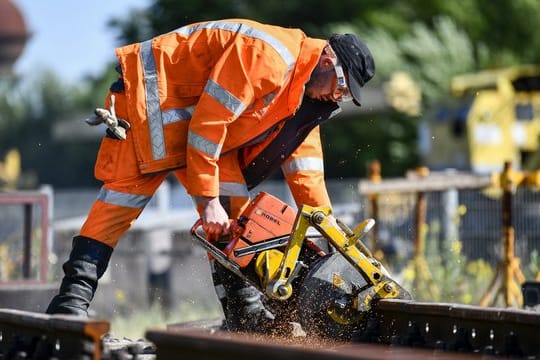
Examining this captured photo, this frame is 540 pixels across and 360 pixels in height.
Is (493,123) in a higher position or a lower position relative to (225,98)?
higher

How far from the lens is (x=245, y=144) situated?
6125mm

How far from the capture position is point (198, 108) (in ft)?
19.0

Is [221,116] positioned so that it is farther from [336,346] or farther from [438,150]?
[438,150]

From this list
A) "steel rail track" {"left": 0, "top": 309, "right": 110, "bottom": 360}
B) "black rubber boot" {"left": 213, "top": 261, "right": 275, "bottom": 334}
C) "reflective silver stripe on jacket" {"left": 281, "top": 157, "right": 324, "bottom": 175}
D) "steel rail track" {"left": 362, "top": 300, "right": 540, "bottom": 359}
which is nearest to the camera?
"steel rail track" {"left": 0, "top": 309, "right": 110, "bottom": 360}

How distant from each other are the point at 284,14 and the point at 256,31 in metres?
30.7

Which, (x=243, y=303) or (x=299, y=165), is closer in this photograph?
(x=243, y=303)

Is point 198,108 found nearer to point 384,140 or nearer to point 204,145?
point 204,145

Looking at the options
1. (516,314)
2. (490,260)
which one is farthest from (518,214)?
(516,314)

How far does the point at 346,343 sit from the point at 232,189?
1.07 metres

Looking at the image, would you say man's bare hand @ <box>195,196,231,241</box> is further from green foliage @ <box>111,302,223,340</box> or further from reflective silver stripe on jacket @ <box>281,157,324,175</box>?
green foliage @ <box>111,302,223,340</box>

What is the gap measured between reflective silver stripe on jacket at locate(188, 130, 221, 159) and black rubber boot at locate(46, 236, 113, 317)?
0.71 meters

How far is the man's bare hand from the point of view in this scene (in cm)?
586

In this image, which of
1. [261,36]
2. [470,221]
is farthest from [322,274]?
[470,221]

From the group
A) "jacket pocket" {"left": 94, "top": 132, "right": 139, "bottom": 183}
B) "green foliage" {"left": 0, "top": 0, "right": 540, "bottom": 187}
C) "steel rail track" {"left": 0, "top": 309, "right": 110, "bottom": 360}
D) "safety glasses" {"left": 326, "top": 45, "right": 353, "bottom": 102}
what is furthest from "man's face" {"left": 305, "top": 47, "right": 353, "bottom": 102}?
"green foliage" {"left": 0, "top": 0, "right": 540, "bottom": 187}
